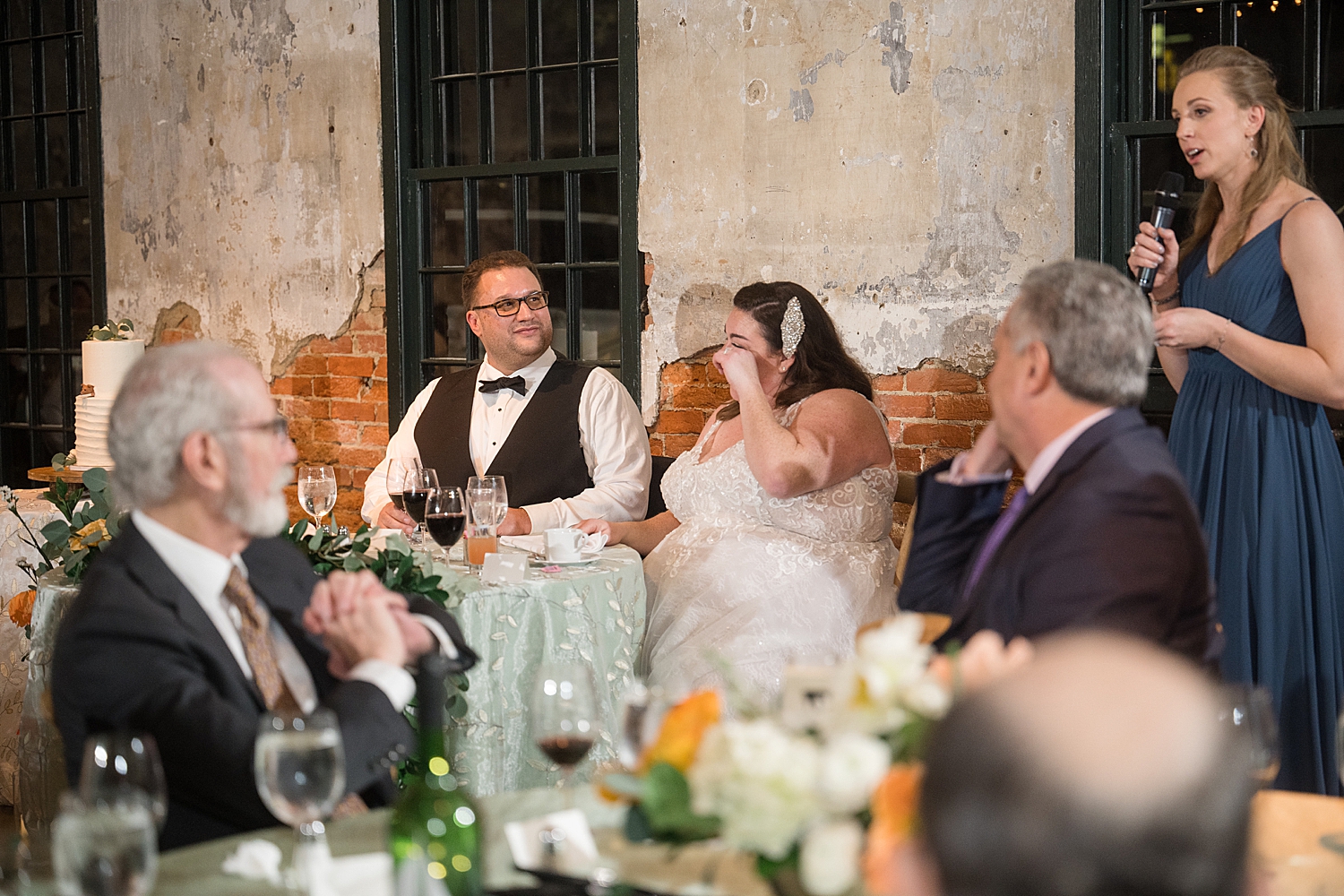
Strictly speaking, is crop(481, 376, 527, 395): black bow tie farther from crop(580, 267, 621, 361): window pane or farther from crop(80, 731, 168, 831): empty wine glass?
crop(80, 731, 168, 831): empty wine glass

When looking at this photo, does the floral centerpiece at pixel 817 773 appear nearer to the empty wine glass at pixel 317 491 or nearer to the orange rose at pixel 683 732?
the orange rose at pixel 683 732

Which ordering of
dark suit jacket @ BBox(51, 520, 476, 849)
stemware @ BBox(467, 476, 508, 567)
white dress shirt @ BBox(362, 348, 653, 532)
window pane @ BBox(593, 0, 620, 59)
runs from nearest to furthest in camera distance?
dark suit jacket @ BBox(51, 520, 476, 849)
stemware @ BBox(467, 476, 508, 567)
white dress shirt @ BBox(362, 348, 653, 532)
window pane @ BBox(593, 0, 620, 59)

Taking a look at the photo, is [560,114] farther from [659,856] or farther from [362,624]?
[659,856]

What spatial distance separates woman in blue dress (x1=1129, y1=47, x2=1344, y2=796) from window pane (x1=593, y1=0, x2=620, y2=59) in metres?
2.53

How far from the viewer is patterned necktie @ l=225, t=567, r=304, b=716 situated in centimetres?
179

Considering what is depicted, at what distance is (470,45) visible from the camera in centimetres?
546

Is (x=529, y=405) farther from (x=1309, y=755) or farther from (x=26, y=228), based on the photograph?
(x=26, y=228)

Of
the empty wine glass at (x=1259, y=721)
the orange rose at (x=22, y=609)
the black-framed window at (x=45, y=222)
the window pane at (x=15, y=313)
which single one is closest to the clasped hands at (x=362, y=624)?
the empty wine glass at (x=1259, y=721)

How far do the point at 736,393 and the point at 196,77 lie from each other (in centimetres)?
376

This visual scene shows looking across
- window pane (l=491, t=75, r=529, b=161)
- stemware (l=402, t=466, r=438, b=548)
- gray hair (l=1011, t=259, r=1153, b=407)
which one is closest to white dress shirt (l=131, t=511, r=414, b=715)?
gray hair (l=1011, t=259, r=1153, b=407)

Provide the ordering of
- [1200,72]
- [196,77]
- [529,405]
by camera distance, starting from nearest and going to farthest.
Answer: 1. [1200,72]
2. [529,405]
3. [196,77]

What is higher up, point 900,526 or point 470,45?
point 470,45

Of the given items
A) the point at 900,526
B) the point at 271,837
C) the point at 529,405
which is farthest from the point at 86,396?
the point at 271,837

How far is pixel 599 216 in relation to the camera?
514cm
